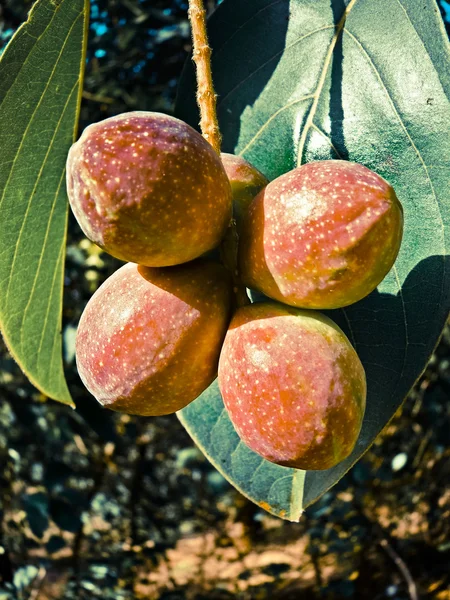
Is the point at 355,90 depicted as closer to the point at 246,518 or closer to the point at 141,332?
the point at 141,332

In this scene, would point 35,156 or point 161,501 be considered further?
point 161,501

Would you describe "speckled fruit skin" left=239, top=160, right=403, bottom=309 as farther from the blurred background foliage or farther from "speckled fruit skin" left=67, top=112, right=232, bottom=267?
the blurred background foliage

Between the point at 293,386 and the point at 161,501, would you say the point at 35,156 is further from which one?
the point at 161,501

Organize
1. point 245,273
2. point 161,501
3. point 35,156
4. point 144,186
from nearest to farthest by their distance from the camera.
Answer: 1. point 144,186
2. point 245,273
3. point 35,156
4. point 161,501

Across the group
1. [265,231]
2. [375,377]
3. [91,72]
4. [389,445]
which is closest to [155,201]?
[265,231]

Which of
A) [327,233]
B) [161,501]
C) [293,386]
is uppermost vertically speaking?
[327,233]

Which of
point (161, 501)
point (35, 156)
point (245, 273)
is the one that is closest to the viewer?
point (245, 273)

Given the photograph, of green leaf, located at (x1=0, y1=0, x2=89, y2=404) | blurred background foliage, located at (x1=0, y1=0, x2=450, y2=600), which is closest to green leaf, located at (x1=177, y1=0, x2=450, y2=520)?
green leaf, located at (x1=0, y1=0, x2=89, y2=404)

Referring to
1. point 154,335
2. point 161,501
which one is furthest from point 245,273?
point 161,501
